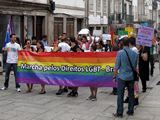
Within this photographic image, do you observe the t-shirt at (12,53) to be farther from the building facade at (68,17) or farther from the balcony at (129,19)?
the balcony at (129,19)

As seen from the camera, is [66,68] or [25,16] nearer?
[66,68]

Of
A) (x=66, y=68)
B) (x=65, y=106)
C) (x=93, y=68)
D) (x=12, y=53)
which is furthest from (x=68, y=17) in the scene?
(x=65, y=106)

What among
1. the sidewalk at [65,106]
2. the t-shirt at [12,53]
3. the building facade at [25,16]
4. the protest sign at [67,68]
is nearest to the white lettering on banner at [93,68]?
the protest sign at [67,68]

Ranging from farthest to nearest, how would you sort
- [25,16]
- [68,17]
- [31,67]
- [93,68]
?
[68,17] < [25,16] < [31,67] < [93,68]

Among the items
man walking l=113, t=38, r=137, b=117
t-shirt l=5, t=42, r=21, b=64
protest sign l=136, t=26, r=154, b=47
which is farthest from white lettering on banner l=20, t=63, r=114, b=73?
man walking l=113, t=38, r=137, b=117

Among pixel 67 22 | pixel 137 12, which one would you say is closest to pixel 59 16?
pixel 67 22

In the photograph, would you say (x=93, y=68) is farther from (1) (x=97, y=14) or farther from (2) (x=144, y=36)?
(1) (x=97, y=14)

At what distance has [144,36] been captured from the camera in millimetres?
9180

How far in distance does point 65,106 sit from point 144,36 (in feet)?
10.8

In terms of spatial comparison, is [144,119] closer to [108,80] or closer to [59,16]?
[108,80]

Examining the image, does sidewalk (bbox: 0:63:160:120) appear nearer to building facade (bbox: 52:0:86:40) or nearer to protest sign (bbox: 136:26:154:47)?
protest sign (bbox: 136:26:154:47)

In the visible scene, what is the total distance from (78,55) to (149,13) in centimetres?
4861

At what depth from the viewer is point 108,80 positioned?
8.76 metres

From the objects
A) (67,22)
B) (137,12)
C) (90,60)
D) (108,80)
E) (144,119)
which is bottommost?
(144,119)
